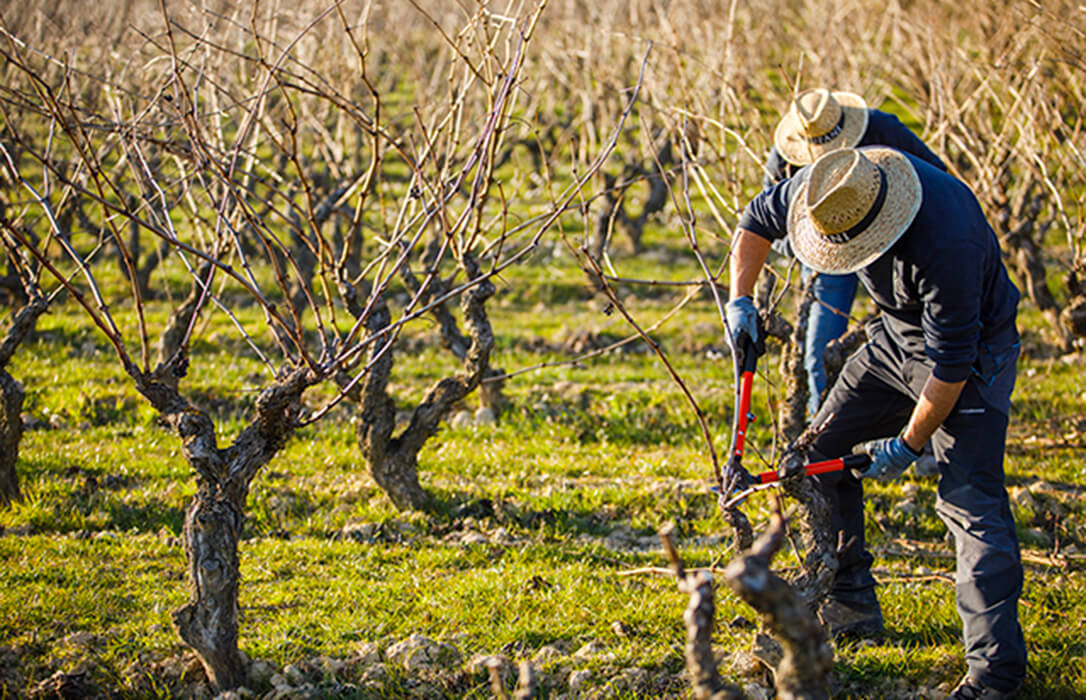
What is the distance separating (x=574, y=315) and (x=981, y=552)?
695 centimetres

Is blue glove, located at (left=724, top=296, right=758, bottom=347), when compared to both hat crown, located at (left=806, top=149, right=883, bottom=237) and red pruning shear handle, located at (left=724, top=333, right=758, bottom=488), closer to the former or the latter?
red pruning shear handle, located at (left=724, top=333, right=758, bottom=488)

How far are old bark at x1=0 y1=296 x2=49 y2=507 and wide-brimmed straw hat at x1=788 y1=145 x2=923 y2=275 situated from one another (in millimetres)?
3930

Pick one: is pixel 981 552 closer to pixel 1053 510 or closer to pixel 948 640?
pixel 948 640

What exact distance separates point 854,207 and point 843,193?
0.20ft

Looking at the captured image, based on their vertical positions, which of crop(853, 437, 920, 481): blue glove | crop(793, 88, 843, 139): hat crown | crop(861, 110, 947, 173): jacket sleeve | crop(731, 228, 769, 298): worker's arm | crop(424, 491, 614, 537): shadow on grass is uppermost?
crop(793, 88, 843, 139): hat crown

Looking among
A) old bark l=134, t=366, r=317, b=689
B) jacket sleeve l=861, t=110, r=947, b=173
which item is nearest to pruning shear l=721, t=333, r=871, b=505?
old bark l=134, t=366, r=317, b=689

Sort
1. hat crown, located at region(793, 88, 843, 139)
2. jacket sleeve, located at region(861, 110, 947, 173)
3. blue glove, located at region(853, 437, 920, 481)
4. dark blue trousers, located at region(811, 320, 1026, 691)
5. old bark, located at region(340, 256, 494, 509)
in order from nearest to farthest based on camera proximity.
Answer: dark blue trousers, located at region(811, 320, 1026, 691) < blue glove, located at region(853, 437, 920, 481) < hat crown, located at region(793, 88, 843, 139) < jacket sleeve, located at region(861, 110, 947, 173) < old bark, located at region(340, 256, 494, 509)

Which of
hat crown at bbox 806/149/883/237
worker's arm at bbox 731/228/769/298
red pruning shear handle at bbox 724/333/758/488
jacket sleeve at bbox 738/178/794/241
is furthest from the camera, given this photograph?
worker's arm at bbox 731/228/769/298

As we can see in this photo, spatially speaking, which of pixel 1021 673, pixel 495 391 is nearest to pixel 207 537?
pixel 1021 673

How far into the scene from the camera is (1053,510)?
5016 millimetres

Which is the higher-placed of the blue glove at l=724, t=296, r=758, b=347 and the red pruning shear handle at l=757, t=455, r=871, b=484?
the blue glove at l=724, t=296, r=758, b=347

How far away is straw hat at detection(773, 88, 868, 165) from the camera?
4.67 meters

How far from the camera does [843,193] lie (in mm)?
2877

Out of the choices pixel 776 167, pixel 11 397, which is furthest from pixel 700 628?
pixel 11 397
